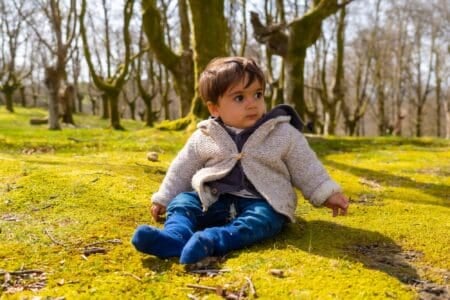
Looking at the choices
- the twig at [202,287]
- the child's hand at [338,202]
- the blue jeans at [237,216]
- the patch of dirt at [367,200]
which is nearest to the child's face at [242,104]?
the blue jeans at [237,216]

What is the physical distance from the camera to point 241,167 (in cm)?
307

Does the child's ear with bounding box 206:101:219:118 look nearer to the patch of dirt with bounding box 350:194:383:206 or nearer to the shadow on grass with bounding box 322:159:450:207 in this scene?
the patch of dirt with bounding box 350:194:383:206

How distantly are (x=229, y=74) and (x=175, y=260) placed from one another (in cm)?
119

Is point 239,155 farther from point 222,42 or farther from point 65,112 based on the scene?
point 65,112

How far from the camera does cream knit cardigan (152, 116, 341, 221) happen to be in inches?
117

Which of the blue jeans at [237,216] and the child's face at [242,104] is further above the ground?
the child's face at [242,104]

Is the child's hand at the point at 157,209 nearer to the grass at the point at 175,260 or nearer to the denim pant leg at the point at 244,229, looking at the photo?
the grass at the point at 175,260

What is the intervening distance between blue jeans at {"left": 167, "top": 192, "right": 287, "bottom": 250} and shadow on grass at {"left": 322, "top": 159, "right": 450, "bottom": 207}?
2.18 meters

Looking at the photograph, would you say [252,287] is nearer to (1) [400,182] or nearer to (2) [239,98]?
(2) [239,98]

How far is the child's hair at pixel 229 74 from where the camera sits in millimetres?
2980

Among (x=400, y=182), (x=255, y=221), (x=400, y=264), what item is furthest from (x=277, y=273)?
(x=400, y=182)

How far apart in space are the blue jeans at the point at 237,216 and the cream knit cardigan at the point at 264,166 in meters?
0.05

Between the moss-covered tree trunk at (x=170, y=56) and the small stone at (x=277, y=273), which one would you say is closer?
the small stone at (x=277, y=273)

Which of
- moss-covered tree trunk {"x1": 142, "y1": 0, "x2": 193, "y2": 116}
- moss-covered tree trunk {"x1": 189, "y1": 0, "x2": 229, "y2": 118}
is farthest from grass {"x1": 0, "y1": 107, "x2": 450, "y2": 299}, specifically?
moss-covered tree trunk {"x1": 142, "y1": 0, "x2": 193, "y2": 116}
